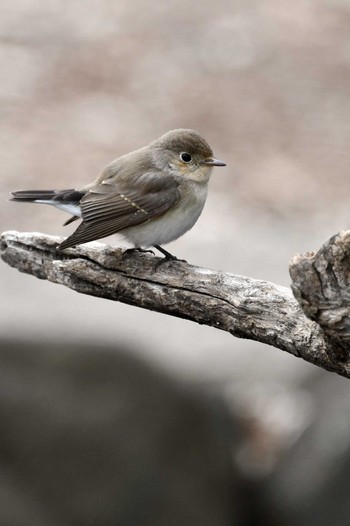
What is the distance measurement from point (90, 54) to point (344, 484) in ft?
25.7

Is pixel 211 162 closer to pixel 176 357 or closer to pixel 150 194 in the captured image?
pixel 150 194

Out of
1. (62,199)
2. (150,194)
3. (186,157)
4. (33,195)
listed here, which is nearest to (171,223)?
(150,194)

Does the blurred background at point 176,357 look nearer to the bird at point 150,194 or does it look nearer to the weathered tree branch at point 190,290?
the bird at point 150,194

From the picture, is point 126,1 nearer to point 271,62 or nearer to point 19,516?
point 271,62

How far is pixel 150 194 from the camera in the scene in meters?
6.55

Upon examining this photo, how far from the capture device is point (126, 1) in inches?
586

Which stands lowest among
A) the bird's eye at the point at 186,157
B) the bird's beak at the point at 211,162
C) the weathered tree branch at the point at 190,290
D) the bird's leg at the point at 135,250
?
the weathered tree branch at the point at 190,290

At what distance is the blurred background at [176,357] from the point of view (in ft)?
25.0

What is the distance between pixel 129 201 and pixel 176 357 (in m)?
1.77

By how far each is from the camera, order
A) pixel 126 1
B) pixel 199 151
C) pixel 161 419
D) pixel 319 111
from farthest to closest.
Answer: pixel 126 1, pixel 319 111, pixel 161 419, pixel 199 151

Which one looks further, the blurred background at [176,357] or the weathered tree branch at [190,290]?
the blurred background at [176,357]

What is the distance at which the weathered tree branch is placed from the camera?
16.3ft

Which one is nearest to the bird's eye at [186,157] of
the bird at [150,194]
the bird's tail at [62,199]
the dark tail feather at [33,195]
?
the bird at [150,194]

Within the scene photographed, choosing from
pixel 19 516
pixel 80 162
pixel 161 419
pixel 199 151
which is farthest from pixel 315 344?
pixel 80 162
